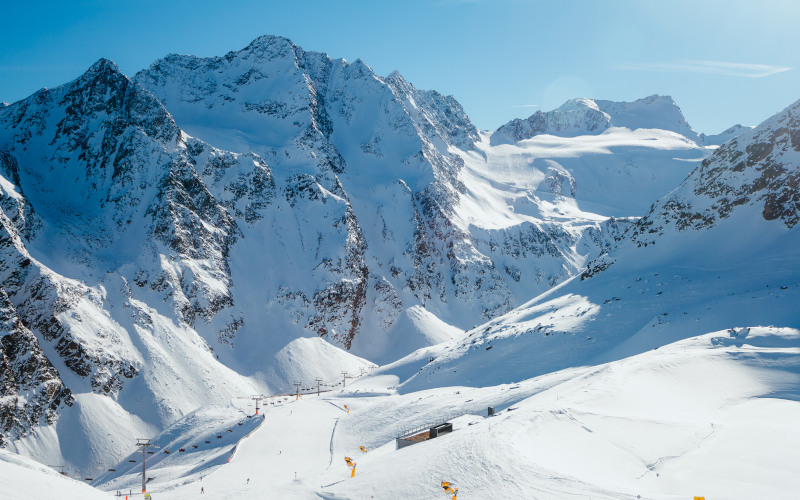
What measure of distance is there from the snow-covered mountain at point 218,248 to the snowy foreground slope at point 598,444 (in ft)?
68.5

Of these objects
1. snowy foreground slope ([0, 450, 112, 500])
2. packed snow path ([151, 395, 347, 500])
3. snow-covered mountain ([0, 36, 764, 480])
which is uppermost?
snow-covered mountain ([0, 36, 764, 480])

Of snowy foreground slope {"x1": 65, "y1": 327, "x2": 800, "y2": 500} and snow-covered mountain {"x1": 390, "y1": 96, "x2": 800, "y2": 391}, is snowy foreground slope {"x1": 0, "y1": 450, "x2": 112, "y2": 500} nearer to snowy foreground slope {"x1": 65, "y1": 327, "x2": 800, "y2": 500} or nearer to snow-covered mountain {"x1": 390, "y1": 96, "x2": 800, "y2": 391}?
snowy foreground slope {"x1": 65, "y1": 327, "x2": 800, "y2": 500}

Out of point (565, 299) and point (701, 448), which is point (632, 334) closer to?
point (565, 299)

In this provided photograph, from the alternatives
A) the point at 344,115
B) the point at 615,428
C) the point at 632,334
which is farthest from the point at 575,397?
the point at 344,115

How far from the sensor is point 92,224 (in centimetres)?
11438

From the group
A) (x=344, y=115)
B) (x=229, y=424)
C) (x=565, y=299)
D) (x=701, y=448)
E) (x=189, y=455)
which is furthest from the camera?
(x=344, y=115)

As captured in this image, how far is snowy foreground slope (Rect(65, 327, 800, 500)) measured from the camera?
24203 mm

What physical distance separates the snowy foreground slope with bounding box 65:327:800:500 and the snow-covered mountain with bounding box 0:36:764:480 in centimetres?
2087

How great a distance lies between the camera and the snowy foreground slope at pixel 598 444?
953 inches

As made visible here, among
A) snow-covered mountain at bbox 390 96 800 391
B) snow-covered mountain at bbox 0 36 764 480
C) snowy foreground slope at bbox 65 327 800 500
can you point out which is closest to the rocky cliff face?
snow-covered mountain at bbox 0 36 764 480

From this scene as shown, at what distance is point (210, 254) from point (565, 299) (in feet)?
270

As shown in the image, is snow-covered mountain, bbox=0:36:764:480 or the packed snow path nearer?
the packed snow path

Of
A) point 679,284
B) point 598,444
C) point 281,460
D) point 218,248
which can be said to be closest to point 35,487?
point 598,444

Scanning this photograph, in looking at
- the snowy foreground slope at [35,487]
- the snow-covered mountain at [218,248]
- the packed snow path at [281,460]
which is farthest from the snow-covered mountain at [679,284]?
the snowy foreground slope at [35,487]
